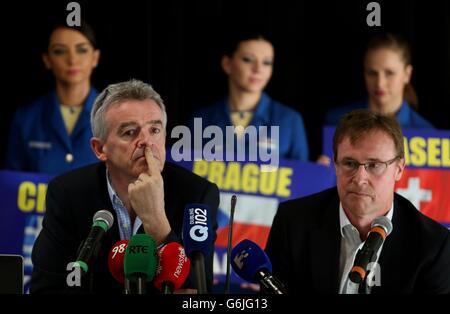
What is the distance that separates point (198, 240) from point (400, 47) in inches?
110

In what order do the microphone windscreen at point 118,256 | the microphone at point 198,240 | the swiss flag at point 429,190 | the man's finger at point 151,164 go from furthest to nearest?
the swiss flag at point 429,190
the man's finger at point 151,164
the microphone windscreen at point 118,256
the microphone at point 198,240

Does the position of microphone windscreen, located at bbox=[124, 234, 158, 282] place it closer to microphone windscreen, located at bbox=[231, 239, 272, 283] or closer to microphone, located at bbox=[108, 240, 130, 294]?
microphone, located at bbox=[108, 240, 130, 294]

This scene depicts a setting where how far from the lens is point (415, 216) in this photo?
3088 millimetres

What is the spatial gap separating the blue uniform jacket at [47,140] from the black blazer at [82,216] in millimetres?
1414

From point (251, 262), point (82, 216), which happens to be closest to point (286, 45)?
point (82, 216)

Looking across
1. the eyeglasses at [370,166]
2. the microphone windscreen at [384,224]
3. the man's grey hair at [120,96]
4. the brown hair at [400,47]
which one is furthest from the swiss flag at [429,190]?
the microphone windscreen at [384,224]

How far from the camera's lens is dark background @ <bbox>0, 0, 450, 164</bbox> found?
15.6 feet

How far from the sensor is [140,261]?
2215mm

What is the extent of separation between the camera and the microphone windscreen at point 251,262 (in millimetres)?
2383

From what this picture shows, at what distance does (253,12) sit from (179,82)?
1.86 feet

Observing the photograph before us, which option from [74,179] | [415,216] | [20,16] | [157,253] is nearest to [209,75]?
[20,16]

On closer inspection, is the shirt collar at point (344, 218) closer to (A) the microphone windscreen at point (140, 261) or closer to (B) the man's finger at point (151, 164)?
(B) the man's finger at point (151, 164)
